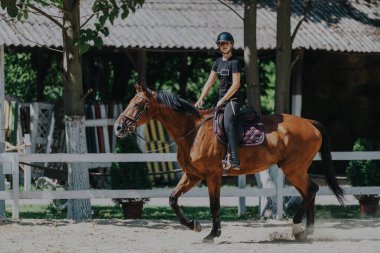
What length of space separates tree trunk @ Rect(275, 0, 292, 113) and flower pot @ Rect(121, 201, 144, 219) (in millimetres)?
2979

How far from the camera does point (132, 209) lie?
13773 millimetres

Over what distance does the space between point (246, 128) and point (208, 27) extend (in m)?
7.82

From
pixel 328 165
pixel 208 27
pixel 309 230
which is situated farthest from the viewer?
pixel 208 27

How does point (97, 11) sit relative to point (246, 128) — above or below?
above

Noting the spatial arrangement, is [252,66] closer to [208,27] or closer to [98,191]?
[98,191]

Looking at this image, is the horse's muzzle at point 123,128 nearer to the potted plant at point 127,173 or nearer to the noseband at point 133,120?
the noseband at point 133,120

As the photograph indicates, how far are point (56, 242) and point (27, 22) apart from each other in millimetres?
7944

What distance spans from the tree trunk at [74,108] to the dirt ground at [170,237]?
0.67 metres

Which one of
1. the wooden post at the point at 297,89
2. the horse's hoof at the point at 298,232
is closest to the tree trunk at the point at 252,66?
the horse's hoof at the point at 298,232

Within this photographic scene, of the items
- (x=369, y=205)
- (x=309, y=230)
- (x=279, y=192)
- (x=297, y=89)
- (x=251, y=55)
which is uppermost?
(x=251, y=55)

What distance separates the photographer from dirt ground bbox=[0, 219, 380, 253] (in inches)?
397

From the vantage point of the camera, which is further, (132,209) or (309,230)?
(132,209)

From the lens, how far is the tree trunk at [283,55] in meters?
14.5

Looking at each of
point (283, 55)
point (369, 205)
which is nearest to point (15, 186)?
point (283, 55)
